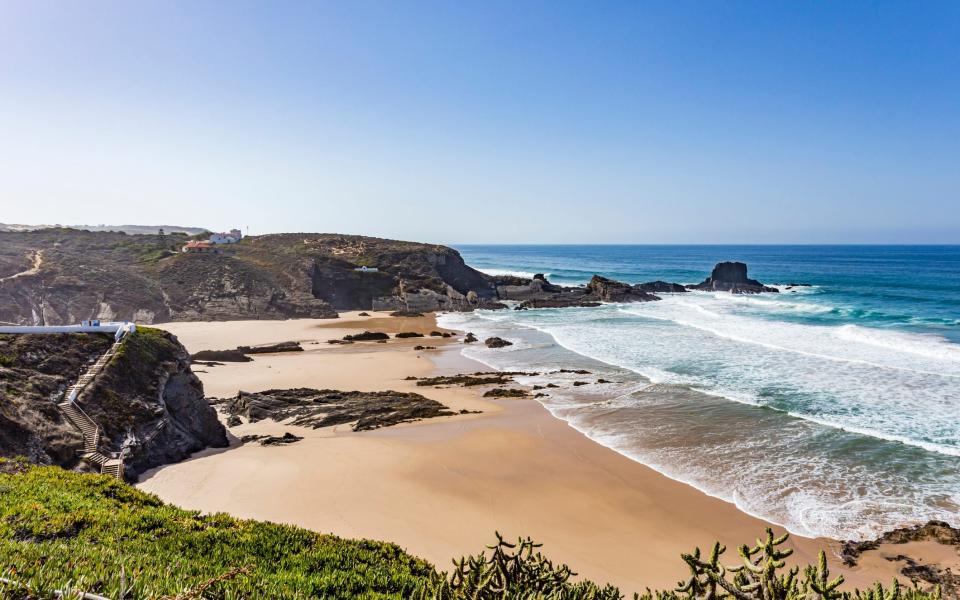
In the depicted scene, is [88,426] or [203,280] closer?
Answer: [88,426]

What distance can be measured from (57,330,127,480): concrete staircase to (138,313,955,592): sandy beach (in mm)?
1390

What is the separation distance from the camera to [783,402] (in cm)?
2341

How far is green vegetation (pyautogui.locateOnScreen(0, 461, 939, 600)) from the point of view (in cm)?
532

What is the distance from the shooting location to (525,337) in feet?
147

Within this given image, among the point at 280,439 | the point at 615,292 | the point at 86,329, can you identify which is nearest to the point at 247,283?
the point at 86,329

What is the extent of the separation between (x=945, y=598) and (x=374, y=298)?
61.2 meters

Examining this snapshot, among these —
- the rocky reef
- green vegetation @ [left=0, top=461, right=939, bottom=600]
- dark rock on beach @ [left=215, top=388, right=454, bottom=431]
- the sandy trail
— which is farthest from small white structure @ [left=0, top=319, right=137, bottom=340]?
the sandy trail

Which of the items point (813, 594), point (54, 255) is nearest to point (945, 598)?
point (813, 594)

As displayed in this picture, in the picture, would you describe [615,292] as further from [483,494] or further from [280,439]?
[483,494]

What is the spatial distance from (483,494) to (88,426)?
12.9 metres

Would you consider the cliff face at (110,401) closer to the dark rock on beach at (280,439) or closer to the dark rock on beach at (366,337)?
the dark rock on beach at (280,439)

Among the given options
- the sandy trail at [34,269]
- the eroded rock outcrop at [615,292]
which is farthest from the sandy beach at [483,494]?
the eroded rock outcrop at [615,292]

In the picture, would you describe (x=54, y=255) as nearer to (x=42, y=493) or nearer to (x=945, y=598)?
(x=42, y=493)

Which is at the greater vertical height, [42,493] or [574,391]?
[42,493]
